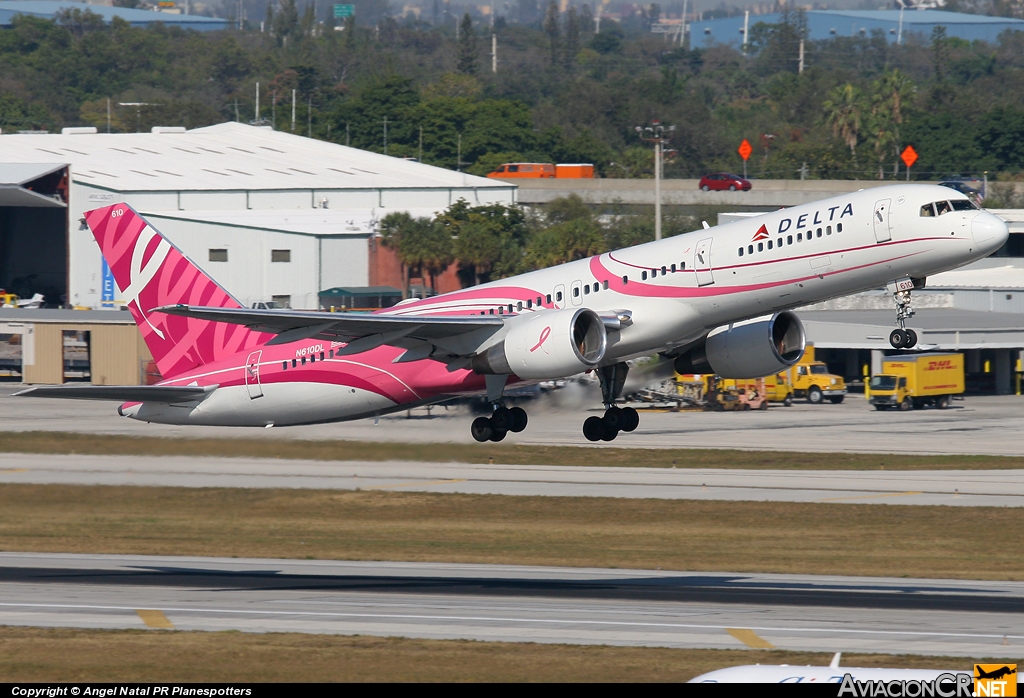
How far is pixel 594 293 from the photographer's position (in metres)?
39.7

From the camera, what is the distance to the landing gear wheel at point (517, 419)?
39719 mm

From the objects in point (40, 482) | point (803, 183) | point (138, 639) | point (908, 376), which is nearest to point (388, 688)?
point (138, 639)

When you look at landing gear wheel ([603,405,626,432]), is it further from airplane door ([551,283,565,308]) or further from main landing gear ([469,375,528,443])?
airplane door ([551,283,565,308])

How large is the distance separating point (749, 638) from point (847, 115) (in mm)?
152715

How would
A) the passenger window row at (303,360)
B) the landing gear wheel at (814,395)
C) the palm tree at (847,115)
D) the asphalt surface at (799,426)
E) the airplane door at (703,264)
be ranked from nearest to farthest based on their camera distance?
the airplane door at (703,264) → the passenger window row at (303,360) → the asphalt surface at (799,426) → the landing gear wheel at (814,395) → the palm tree at (847,115)

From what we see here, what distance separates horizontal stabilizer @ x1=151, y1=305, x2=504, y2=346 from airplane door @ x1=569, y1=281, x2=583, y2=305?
241 cm

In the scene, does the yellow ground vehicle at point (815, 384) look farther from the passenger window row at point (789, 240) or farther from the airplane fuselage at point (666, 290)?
the passenger window row at point (789, 240)

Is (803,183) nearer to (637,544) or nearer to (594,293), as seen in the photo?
(637,544)

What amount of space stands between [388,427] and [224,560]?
14709 millimetres

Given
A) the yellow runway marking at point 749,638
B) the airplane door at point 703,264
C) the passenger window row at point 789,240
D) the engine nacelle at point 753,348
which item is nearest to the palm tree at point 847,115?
the engine nacelle at point 753,348

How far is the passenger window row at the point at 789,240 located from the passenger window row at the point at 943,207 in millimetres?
2261

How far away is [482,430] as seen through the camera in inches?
1570

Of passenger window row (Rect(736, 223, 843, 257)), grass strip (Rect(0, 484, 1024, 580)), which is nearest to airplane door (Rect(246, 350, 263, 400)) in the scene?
passenger window row (Rect(736, 223, 843, 257))

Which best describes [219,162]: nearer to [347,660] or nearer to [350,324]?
[350,324]
